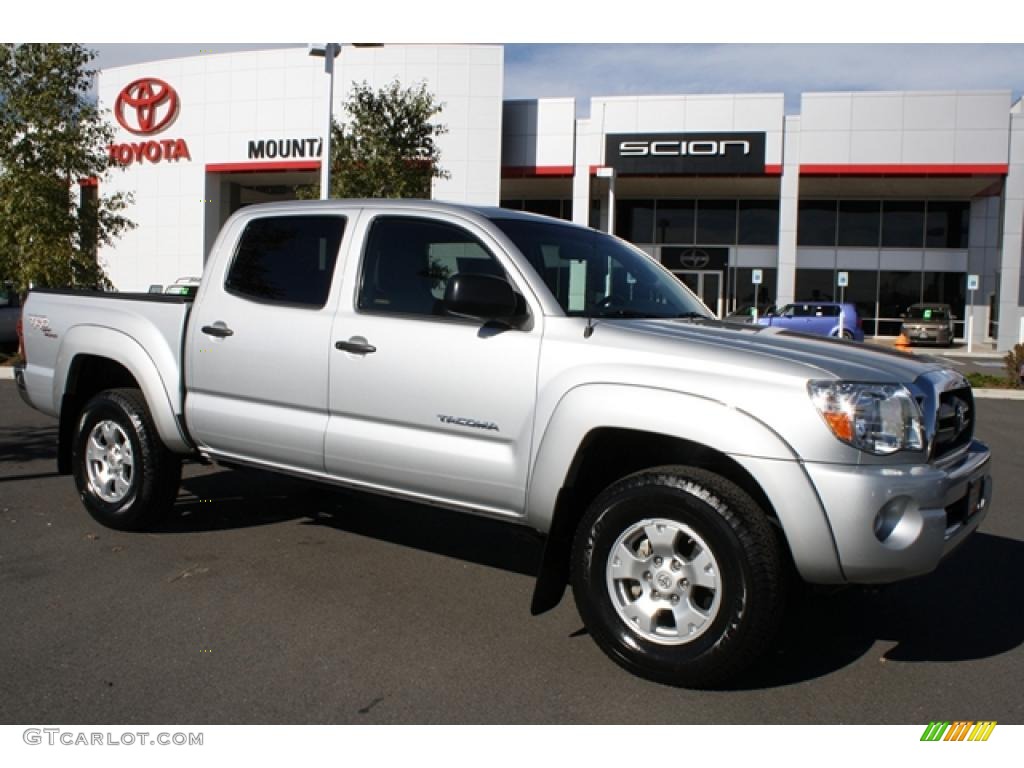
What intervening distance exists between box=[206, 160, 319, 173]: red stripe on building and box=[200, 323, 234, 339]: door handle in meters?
27.3

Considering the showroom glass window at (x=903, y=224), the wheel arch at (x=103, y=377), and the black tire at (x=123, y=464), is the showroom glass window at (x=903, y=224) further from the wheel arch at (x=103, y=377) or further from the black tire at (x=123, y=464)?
the black tire at (x=123, y=464)

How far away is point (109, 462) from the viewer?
557cm

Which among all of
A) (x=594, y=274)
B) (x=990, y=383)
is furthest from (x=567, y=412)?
(x=990, y=383)

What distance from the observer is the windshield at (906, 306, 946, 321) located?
32.5 meters

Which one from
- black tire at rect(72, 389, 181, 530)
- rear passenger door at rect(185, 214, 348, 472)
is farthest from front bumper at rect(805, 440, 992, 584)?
black tire at rect(72, 389, 181, 530)

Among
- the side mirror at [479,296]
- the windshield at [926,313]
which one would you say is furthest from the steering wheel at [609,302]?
the windshield at [926,313]

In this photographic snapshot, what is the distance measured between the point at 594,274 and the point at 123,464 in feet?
10.4

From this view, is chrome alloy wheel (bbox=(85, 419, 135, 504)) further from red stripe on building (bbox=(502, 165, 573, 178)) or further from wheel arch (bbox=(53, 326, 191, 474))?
red stripe on building (bbox=(502, 165, 573, 178))

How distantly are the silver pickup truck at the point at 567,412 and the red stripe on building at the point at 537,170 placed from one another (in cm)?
2572

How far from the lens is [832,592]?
3576 mm

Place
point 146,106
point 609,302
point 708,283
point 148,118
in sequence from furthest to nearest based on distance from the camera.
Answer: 1. point 708,283
2. point 148,118
3. point 146,106
4. point 609,302

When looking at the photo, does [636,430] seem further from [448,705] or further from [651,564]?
[448,705]

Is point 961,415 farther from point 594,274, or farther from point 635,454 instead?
point 594,274

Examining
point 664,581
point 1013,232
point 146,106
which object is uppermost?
A: point 146,106
